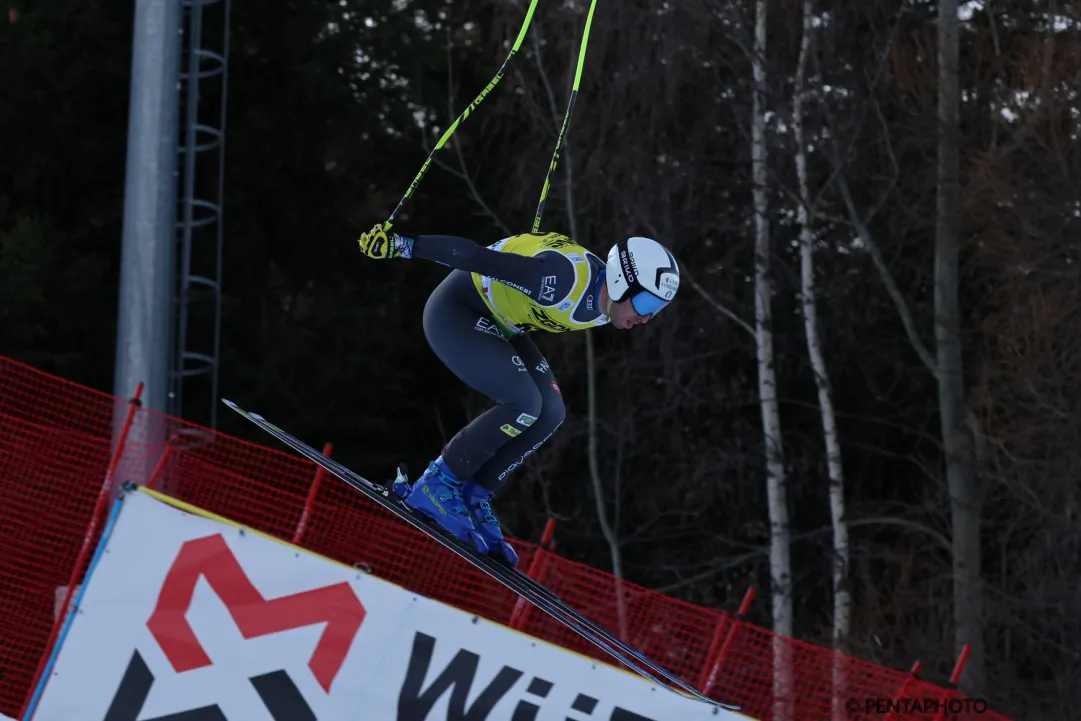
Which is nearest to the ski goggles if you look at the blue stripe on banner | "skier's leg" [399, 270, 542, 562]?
"skier's leg" [399, 270, 542, 562]

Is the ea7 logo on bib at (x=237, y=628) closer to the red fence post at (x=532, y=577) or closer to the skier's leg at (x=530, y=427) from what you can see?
the skier's leg at (x=530, y=427)

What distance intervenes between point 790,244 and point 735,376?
1591 millimetres

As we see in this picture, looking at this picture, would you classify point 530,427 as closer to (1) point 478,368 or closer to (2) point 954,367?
(1) point 478,368

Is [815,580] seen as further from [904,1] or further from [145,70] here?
[145,70]

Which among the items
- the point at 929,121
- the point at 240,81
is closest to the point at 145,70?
the point at 240,81

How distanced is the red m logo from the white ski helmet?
1679mm

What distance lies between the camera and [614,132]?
568 inches

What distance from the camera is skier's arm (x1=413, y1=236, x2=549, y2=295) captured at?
520cm

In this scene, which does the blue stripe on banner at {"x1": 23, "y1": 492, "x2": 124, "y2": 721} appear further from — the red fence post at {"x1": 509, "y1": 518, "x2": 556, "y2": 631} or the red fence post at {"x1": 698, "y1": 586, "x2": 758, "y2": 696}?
the red fence post at {"x1": 698, "y1": 586, "x2": 758, "y2": 696}

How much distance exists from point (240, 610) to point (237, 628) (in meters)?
0.07

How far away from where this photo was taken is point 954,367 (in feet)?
46.2

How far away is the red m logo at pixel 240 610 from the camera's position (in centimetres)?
573

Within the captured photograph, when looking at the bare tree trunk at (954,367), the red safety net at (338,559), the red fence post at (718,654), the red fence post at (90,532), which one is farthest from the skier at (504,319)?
the bare tree trunk at (954,367)
